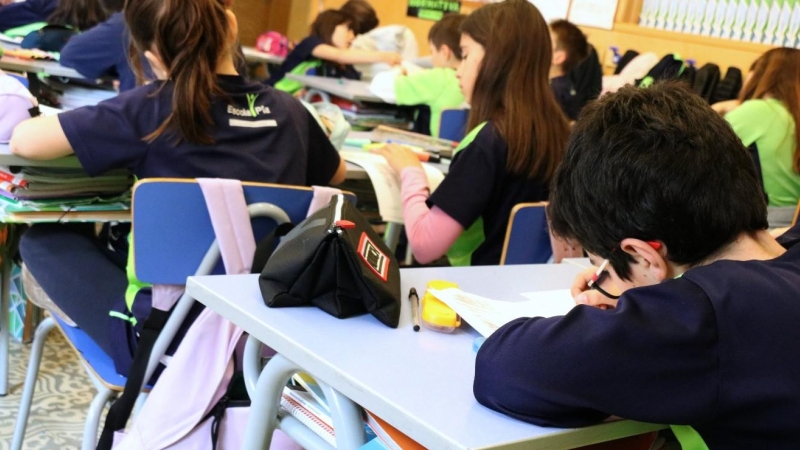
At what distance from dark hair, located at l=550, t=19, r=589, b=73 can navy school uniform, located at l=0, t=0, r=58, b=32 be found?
245 centimetres

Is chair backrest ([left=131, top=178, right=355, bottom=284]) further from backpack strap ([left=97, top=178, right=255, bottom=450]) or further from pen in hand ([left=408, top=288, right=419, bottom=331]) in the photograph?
pen in hand ([left=408, top=288, right=419, bottom=331])

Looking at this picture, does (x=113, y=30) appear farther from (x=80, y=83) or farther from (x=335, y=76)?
(x=335, y=76)

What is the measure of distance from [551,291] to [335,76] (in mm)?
3564

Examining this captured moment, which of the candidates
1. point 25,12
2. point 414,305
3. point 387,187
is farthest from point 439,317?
point 25,12

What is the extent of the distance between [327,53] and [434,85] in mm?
1131

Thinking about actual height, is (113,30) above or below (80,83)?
above

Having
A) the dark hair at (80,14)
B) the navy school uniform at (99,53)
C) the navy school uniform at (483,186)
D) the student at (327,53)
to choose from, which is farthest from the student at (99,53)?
the student at (327,53)

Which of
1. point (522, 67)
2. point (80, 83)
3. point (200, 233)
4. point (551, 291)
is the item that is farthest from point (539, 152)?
point (80, 83)

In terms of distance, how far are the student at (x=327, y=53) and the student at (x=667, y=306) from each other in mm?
3758

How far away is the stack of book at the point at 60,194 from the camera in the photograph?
1772 millimetres

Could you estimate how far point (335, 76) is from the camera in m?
4.85

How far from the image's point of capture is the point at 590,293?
1.33 metres

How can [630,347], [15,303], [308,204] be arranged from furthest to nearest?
[15,303]
[308,204]
[630,347]

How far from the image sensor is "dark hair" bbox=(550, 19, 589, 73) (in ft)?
14.5
